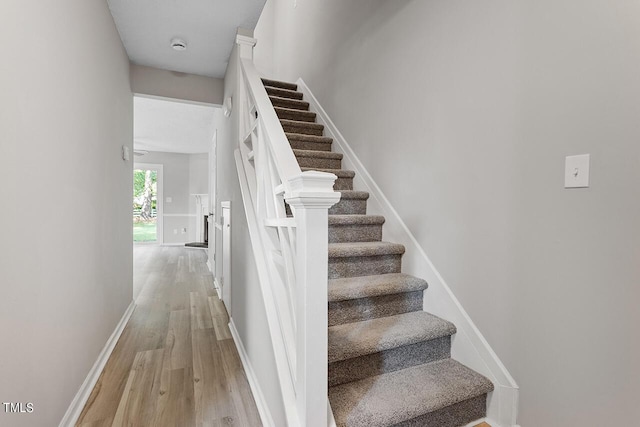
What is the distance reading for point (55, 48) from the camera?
→ 4.69 feet

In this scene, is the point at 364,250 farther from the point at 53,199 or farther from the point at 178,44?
the point at 178,44

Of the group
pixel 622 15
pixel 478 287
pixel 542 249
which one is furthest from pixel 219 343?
pixel 622 15

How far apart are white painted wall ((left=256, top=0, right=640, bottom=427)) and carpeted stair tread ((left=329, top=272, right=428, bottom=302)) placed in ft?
0.62

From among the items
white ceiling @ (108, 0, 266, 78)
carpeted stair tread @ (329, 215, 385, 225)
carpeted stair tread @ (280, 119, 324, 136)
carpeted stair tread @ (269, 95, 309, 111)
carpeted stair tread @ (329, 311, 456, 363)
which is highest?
white ceiling @ (108, 0, 266, 78)

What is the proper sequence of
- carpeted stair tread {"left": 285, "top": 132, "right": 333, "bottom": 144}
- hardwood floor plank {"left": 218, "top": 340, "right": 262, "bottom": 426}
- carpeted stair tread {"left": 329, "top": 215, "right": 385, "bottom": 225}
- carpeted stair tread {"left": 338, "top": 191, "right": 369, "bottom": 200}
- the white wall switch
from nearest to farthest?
the white wall switch, hardwood floor plank {"left": 218, "top": 340, "right": 262, "bottom": 426}, carpeted stair tread {"left": 329, "top": 215, "right": 385, "bottom": 225}, carpeted stair tread {"left": 338, "top": 191, "right": 369, "bottom": 200}, carpeted stair tread {"left": 285, "top": 132, "right": 333, "bottom": 144}

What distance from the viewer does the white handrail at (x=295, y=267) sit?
3.40ft

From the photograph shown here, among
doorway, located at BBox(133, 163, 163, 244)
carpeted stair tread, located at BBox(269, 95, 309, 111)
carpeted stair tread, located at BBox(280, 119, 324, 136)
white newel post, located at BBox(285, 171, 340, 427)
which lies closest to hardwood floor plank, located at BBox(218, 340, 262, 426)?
white newel post, located at BBox(285, 171, 340, 427)

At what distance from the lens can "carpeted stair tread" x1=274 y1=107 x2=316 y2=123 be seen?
10.7ft

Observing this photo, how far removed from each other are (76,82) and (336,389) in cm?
206

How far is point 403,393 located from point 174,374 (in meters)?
1.54

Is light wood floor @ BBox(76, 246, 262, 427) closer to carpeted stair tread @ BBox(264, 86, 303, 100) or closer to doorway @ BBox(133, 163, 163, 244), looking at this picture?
carpeted stair tread @ BBox(264, 86, 303, 100)

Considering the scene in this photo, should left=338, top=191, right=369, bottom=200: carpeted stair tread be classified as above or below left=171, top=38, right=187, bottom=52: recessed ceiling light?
below

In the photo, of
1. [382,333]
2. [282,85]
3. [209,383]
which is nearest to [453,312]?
[382,333]

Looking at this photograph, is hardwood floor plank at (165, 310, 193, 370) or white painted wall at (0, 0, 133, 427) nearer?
white painted wall at (0, 0, 133, 427)
